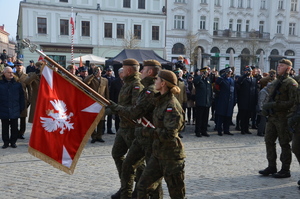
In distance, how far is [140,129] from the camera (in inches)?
158

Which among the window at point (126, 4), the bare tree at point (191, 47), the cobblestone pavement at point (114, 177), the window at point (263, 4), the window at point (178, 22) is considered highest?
the window at point (263, 4)

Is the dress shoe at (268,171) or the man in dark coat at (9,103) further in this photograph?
the man in dark coat at (9,103)

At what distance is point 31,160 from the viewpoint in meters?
7.11

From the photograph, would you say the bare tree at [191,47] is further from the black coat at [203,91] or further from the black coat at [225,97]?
the black coat at [203,91]

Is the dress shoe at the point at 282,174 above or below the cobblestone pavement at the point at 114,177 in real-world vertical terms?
above

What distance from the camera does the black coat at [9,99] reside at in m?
8.09

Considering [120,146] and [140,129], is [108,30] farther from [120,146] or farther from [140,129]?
[140,129]

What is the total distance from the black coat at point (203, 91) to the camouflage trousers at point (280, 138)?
4.20 m

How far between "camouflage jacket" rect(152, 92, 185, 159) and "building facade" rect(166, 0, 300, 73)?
3960 centimetres

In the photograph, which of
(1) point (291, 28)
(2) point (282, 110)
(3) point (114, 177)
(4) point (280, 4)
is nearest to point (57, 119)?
(3) point (114, 177)

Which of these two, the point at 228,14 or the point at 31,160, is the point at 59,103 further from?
the point at 228,14

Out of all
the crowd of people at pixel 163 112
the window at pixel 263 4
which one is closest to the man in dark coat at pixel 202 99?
the crowd of people at pixel 163 112

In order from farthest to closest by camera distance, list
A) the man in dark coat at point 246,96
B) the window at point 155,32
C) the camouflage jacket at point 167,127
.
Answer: the window at point 155,32 → the man in dark coat at point 246,96 → the camouflage jacket at point 167,127

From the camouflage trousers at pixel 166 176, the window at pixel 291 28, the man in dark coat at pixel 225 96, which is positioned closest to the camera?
the camouflage trousers at pixel 166 176
